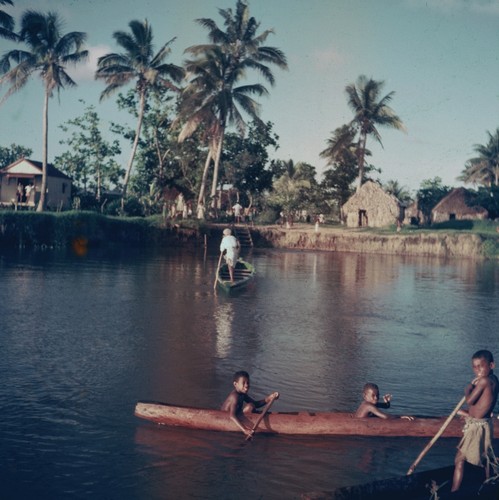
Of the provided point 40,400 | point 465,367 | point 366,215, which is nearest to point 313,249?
point 366,215

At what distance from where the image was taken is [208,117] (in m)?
37.8

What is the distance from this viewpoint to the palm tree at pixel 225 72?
1490 inches

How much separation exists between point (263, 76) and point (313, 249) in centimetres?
1139

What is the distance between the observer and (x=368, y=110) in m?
46.6

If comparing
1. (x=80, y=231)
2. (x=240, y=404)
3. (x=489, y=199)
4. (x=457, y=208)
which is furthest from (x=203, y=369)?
(x=457, y=208)

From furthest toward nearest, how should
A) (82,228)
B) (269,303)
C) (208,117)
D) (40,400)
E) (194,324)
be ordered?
(208,117)
(82,228)
(269,303)
(194,324)
(40,400)

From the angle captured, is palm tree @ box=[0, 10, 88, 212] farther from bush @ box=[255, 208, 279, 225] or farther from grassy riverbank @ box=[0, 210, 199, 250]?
bush @ box=[255, 208, 279, 225]

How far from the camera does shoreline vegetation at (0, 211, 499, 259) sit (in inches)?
1299

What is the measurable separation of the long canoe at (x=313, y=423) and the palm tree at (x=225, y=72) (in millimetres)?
31913

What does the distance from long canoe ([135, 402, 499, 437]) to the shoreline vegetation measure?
2705 cm

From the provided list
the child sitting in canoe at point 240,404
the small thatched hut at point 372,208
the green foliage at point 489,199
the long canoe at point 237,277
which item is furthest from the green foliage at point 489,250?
the child sitting in canoe at point 240,404

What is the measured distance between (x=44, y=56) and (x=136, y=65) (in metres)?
6.01

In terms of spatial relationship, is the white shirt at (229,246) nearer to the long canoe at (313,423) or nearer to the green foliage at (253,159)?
the long canoe at (313,423)

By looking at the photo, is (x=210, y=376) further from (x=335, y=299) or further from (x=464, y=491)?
(x=335, y=299)
